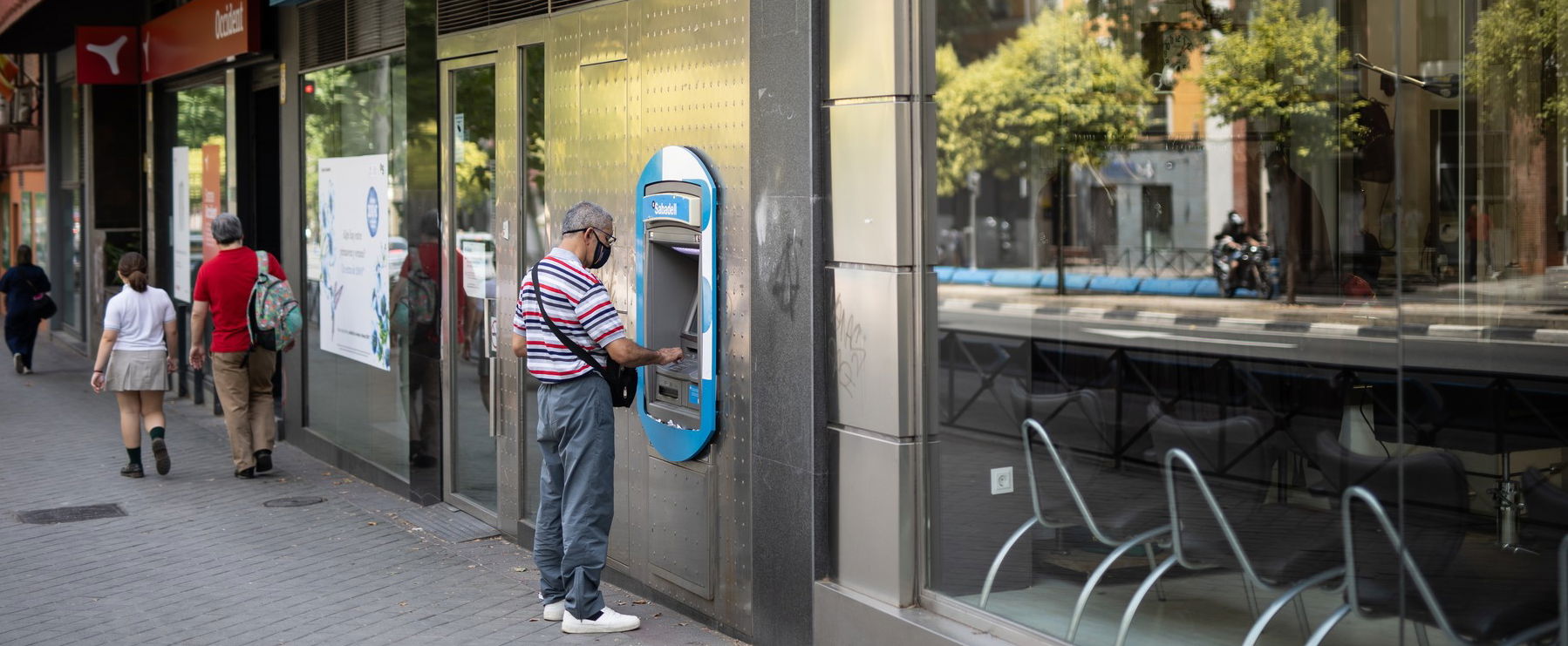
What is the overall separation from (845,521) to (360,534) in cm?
383

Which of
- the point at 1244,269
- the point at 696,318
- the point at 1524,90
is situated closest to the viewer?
the point at 696,318

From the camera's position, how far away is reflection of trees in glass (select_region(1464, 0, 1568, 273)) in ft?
31.7

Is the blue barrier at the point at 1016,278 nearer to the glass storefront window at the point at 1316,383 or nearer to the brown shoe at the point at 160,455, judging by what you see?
the glass storefront window at the point at 1316,383

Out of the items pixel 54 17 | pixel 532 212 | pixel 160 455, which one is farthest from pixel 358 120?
pixel 54 17

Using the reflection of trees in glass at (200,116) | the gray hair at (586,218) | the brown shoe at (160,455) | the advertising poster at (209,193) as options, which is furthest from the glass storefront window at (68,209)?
the gray hair at (586,218)

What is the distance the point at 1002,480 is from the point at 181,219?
1195 centimetres

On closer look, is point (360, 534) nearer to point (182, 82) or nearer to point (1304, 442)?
point (1304, 442)

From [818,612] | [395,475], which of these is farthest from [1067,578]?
[395,475]

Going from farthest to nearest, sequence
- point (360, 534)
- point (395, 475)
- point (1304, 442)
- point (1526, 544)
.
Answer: point (395, 475), point (360, 534), point (1304, 442), point (1526, 544)

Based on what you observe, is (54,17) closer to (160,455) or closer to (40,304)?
(40,304)

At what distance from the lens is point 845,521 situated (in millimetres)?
5609

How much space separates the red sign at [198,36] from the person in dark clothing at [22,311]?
12.5 ft

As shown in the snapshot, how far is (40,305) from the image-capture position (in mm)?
18219

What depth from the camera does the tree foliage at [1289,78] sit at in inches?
651
